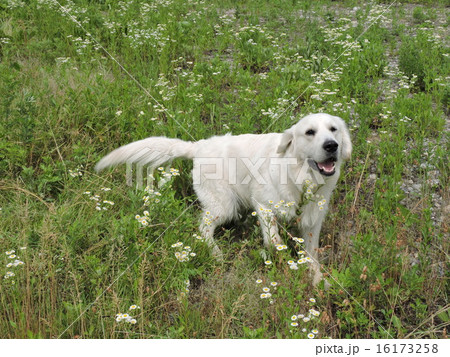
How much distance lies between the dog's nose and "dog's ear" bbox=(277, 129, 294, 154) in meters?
0.36

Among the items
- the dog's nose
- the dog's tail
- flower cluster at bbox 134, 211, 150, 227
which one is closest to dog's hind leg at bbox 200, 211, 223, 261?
flower cluster at bbox 134, 211, 150, 227

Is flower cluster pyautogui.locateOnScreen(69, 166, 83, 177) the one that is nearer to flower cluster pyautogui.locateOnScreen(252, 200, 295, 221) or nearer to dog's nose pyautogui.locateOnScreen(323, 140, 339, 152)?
flower cluster pyautogui.locateOnScreen(252, 200, 295, 221)

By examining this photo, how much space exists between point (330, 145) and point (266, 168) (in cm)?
62

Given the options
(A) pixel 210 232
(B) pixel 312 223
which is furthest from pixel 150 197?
(B) pixel 312 223

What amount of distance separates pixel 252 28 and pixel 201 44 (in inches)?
33.6

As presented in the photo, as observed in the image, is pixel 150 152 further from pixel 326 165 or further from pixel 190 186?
pixel 326 165

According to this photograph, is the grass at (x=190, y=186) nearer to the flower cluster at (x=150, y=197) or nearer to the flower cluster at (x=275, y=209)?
the flower cluster at (x=150, y=197)

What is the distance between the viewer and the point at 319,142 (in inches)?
116

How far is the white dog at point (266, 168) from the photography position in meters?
3.03

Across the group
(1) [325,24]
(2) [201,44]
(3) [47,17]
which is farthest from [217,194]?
(1) [325,24]

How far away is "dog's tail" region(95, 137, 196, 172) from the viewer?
3.49m

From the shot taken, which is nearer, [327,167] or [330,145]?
[330,145]

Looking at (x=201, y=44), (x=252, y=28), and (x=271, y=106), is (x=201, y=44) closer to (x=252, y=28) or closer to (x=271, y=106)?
(x=252, y=28)

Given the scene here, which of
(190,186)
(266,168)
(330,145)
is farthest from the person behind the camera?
(190,186)
